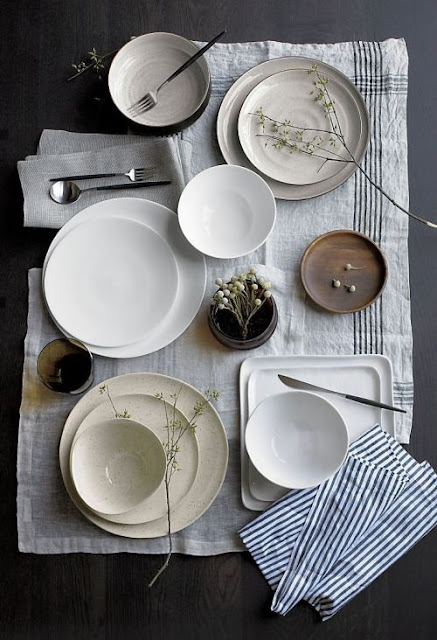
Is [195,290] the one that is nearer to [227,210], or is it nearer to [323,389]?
[227,210]

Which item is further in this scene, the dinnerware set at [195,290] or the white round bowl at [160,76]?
the white round bowl at [160,76]

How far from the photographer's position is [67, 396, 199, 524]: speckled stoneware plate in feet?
3.94

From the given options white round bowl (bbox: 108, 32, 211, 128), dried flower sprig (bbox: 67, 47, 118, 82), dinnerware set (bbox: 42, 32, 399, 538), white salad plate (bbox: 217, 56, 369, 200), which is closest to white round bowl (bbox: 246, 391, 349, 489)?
dinnerware set (bbox: 42, 32, 399, 538)

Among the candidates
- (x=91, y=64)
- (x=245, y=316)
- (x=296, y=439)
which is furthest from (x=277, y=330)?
(x=91, y=64)

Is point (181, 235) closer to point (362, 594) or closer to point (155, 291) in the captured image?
point (155, 291)

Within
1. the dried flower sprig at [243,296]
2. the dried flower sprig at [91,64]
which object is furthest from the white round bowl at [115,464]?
the dried flower sprig at [91,64]

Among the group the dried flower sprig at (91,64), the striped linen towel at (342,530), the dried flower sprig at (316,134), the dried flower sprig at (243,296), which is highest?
the dried flower sprig at (91,64)

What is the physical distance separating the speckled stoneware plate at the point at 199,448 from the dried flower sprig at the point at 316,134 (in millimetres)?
428

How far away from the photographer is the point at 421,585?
4.05ft

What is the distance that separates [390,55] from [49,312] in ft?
2.33

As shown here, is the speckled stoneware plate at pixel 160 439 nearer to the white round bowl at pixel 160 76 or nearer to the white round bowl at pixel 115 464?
the white round bowl at pixel 115 464

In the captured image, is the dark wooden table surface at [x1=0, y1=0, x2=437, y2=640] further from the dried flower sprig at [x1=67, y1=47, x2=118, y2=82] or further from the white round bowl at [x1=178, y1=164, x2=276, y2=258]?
the white round bowl at [x1=178, y1=164, x2=276, y2=258]

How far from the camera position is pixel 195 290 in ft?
4.16

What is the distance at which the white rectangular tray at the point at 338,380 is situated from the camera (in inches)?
49.0
